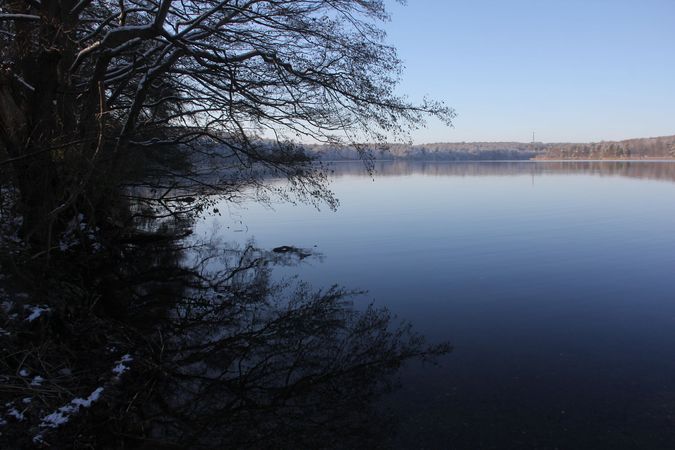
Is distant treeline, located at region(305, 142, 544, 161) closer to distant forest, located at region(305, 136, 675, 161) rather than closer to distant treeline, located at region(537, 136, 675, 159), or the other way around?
distant forest, located at region(305, 136, 675, 161)

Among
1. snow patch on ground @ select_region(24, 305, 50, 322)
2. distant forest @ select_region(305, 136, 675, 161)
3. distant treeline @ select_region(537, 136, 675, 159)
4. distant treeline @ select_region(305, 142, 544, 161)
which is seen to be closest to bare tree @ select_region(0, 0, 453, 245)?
snow patch on ground @ select_region(24, 305, 50, 322)

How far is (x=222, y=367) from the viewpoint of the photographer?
232 inches

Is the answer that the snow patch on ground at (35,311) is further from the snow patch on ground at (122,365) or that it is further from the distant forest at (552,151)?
the distant forest at (552,151)

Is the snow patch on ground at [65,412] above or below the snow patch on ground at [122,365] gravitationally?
above

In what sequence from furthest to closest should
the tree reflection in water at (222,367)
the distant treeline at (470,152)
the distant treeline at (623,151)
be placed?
1. the distant treeline at (470,152)
2. the distant treeline at (623,151)
3. the tree reflection in water at (222,367)

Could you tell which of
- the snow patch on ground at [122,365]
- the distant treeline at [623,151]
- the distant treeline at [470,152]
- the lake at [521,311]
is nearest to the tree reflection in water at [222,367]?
the snow patch on ground at [122,365]

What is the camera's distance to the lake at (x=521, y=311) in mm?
4594

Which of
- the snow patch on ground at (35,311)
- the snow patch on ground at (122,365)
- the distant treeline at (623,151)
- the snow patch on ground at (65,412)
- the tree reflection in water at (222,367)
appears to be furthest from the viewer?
the distant treeline at (623,151)

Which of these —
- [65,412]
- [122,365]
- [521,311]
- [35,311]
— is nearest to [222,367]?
[122,365]

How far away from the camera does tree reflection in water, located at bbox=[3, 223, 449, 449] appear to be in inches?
174

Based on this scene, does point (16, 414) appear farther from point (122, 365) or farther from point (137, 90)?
point (137, 90)

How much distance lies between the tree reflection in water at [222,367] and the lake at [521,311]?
0.58 m

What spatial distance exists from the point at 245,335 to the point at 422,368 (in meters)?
2.67

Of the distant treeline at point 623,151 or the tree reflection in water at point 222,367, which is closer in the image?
the tree reflection in water at point 222,367
